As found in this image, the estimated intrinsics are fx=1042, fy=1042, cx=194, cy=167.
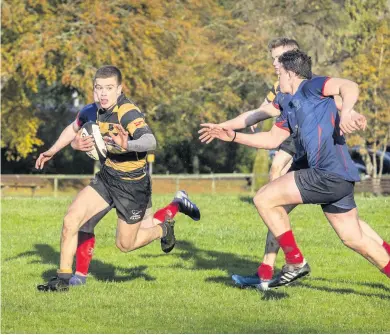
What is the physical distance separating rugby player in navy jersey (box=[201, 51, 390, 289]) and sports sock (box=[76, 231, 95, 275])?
8.56 ft

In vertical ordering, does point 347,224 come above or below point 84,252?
above

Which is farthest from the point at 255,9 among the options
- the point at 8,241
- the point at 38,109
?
the point at 8,241

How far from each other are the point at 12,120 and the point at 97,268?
1252 inches

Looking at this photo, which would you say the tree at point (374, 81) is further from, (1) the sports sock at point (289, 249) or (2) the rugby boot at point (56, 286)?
(1) the sports sock at point (289, 249)

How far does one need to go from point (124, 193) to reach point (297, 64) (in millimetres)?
2282

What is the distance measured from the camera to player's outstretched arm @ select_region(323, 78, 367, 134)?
27.7 ft

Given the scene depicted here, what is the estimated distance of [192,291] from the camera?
34.9 feet

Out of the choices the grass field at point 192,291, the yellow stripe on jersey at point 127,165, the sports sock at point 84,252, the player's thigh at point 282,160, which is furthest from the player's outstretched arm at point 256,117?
the sports sock at point 84,252

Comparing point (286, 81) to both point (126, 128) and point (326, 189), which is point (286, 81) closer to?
point (326, 189)

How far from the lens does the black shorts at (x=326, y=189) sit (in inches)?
363

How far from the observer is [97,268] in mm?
12906

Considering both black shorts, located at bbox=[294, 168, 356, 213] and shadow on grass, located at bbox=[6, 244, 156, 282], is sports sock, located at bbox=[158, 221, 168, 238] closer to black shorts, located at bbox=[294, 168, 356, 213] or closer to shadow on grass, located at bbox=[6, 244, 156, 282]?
shadow on grass, located at bbox=[6, 244, 156, 282]

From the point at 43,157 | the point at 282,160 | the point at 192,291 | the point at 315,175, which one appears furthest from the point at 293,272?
the point at 43,157

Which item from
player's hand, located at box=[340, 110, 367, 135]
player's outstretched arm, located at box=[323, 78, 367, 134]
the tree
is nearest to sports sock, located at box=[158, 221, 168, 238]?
player's outstretched arm, located at box=[323, 78, 367, 134]
